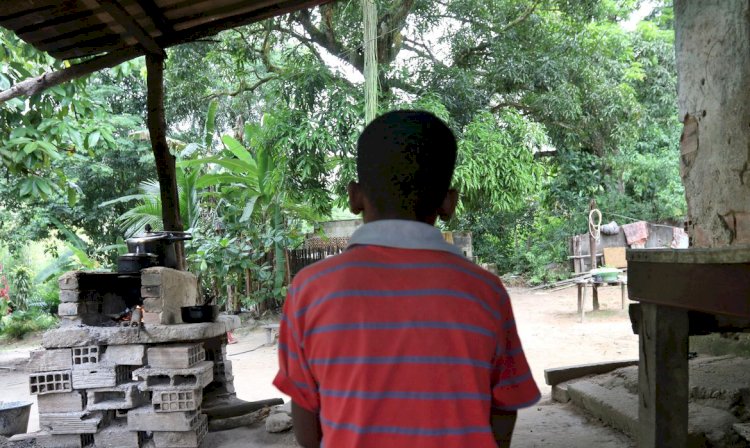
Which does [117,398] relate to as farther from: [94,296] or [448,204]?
[448,204]

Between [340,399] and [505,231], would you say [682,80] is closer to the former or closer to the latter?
[340,399]

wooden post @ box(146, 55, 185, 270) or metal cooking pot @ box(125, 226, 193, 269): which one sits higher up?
wooden post @ box(146, 55, 185, 270)

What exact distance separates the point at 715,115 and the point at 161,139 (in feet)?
12.0

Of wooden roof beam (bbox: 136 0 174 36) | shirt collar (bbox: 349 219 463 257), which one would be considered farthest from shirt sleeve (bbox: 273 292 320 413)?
wooden roof beam (bbox: 136 0 174 36)

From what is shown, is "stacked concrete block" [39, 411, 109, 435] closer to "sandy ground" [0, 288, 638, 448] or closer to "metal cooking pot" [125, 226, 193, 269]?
"sandy ground" [0, 288, 638, 448]

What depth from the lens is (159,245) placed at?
405 centimetres

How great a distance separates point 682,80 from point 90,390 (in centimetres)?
431

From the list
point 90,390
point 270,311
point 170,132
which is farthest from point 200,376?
point 170,132

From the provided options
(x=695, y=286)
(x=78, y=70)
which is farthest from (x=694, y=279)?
(x=78, y=70)

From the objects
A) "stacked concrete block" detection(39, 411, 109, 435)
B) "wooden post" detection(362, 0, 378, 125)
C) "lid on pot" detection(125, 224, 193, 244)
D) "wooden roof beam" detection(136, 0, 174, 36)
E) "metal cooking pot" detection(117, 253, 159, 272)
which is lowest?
"stacked concrete block" detection(39, 411, 109, 435)

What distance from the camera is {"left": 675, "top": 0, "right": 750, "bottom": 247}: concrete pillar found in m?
3.32

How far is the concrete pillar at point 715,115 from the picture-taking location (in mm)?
3324

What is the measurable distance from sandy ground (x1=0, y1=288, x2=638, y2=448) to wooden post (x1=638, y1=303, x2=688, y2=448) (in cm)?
133

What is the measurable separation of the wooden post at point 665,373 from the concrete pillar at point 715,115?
1878 mm
